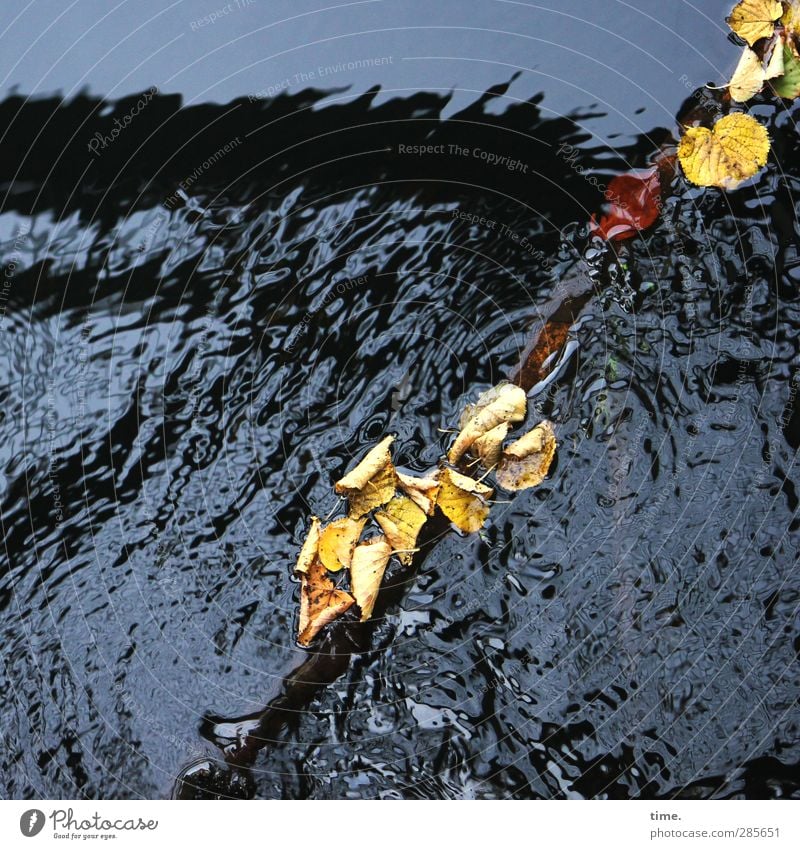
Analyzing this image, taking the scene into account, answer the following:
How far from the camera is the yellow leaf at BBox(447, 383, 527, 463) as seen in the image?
3311mm

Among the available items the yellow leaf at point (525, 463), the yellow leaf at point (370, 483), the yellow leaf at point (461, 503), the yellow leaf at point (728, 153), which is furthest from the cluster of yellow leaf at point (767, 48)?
the yellow leaf at point (370, 483)

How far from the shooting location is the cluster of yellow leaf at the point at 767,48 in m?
3.47

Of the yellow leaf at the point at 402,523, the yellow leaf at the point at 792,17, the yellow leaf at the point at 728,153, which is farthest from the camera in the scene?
the yellow leaf at the point at 728,153

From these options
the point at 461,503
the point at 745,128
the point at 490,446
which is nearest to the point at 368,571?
the point at 461,503

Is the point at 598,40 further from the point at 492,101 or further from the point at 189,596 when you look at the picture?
the point at 189,596

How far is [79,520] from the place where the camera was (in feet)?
11.3

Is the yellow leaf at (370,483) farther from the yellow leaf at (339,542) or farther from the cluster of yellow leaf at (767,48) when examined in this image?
the cluster of yellow leaf at (767,48)

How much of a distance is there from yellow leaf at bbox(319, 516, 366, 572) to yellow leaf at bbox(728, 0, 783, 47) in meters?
2.54

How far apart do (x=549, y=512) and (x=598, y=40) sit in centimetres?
206

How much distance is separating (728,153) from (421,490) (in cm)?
185

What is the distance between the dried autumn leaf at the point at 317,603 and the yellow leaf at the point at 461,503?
0.49 metres

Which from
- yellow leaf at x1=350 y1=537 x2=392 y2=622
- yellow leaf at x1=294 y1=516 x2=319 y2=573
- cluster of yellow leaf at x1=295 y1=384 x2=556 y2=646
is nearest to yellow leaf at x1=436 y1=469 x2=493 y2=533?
cluster of yellow leaf at x1=295 y1=384 x2=556 y2=646

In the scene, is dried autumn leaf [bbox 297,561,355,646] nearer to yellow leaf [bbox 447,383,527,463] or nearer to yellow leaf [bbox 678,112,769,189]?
yellow leaf [bbox 447,383,527,463]

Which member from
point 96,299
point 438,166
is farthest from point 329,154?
point 96,299
